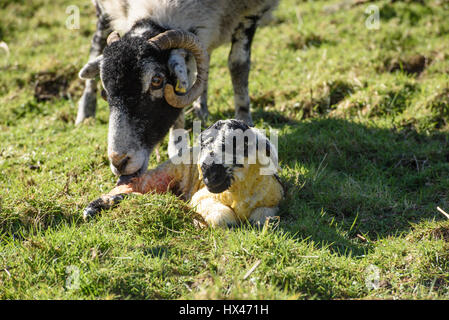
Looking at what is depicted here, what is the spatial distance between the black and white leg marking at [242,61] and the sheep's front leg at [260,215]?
1.92 m

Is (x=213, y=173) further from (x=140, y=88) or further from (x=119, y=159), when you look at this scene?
(x=140, y=88)

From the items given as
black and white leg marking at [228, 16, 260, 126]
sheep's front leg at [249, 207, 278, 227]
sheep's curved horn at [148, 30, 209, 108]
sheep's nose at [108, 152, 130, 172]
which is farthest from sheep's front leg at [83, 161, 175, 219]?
black and white leg marking at [228, 16, 260, 126]

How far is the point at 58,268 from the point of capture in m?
2.82

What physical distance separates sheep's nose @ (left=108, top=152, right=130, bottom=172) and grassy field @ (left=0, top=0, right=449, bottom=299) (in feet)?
1.08

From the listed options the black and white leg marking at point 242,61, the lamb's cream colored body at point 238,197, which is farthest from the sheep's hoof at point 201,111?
the lamb's cream colored body at point 238,197

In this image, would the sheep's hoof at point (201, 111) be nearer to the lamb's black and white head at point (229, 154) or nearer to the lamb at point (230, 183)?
the lamb at point (230, 183)

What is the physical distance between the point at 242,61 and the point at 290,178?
1802mm

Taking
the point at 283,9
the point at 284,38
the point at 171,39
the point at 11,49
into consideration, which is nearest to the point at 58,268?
the point at 171,39

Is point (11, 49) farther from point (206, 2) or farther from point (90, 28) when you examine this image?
point (206, 2)

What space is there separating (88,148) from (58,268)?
2.24 m

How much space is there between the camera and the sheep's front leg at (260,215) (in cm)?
337

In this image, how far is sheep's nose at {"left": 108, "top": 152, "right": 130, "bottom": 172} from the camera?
380cm

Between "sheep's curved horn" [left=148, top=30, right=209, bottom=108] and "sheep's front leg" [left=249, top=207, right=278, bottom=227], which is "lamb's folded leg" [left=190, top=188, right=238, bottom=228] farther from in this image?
"sheep's curved horn" [left=148, top=30, right=209, bottom=108]

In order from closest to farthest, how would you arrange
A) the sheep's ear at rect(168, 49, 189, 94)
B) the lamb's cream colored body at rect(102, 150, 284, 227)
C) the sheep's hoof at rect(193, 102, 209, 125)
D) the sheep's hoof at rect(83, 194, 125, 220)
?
the lamb's cream colored body at rect(102, 150, 284, 227), the sheep's hoof at rect(83, 194, 125, 220), the sheep's ear at rect(168, 49, 189, 94), the sheep's hoof at rect(193, 102, 209, 125)
